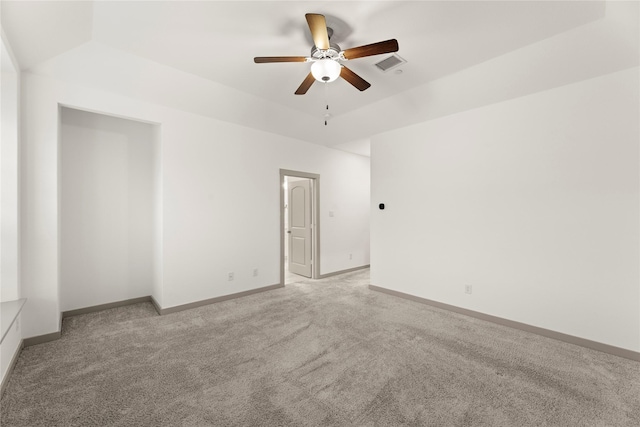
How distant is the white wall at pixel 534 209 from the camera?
8.95 ft

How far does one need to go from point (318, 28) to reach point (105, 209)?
3861 millimetres

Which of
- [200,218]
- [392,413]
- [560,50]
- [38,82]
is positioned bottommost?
[392,413]

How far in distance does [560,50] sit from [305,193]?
422 centimetres

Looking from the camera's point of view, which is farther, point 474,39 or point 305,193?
point 305,193

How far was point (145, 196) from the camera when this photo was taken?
14.0 ft

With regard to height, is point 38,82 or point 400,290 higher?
point 38,82

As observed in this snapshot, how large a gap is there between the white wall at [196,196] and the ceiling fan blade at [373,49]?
2.69 m

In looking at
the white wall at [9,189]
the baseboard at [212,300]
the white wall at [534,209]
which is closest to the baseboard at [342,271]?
the baseboard at [212,300]

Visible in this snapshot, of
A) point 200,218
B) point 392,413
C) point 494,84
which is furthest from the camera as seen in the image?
point 200,218

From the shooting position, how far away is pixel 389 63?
9.78 feet

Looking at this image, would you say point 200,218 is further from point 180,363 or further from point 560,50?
point 560,50

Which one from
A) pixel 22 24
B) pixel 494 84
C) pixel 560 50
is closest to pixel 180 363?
pixel 22 24

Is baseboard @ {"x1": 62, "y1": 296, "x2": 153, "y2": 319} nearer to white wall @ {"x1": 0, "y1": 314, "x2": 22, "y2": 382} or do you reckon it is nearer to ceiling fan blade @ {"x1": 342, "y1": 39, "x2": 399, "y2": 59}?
white wall @ {"x1": 0, "y1": 314, "x2": 22, "y2": 382}

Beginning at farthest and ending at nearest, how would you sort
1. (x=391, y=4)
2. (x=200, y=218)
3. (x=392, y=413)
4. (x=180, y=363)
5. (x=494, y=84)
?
(x=200, y=218), (x=494, y=84), (x=180, y=363), (x=391, y=4), (x=392, y=413)
